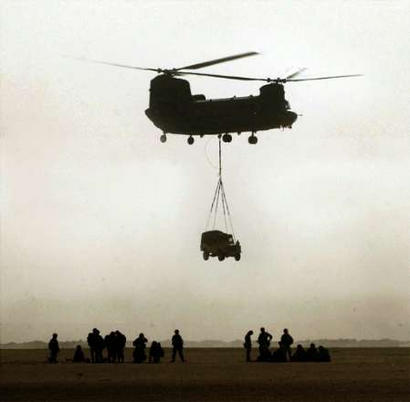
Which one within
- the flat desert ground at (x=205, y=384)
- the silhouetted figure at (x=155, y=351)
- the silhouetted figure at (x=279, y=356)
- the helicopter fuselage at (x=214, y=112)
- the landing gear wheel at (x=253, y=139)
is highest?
the helicopter fuselage at (x=214, y=112)

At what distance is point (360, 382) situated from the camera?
25.0m

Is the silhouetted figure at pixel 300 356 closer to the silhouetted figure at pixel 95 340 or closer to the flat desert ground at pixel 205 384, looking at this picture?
the flat desert ground at pixel 205 384

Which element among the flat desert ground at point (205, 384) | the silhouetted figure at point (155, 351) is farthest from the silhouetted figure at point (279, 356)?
the silhouetted figure at point (155, 351)

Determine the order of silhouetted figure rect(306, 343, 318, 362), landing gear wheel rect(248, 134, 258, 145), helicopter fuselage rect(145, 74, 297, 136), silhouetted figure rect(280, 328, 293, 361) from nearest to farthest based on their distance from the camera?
1. silhouetted figure rect(280, 328, 293, 361)
2. silhouetted figure rect(306, 343, 318, 362)
3. helicopter fuselage rect(145, 74, 297, 136)
4. landing gear wheel rect(248, 134, 258, 145)

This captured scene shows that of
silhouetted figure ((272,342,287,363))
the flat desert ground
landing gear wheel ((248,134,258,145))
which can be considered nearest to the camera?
the flat desert ground

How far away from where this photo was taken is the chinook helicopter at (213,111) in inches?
1500

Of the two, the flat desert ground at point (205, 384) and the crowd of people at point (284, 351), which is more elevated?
the crowd of people at point (284, 351)

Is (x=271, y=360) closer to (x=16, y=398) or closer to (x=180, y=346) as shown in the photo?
(x=180, y=346)

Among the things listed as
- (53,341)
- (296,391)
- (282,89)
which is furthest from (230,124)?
(296,391)

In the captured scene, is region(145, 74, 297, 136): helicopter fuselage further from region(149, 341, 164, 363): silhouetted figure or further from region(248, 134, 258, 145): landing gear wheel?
region(149, 341, 164, 363): silhouetted figure

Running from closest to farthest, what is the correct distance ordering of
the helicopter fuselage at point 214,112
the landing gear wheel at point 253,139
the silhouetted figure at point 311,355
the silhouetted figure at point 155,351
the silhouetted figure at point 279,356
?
1. the silhouetted figure at point 279,356
2. the silhouetted figure at point 155,351
3. the silhouetted figure at point 311,355
4. the helicopter fuselage at point 214,112
5. the landing gear wheel at point 253,139

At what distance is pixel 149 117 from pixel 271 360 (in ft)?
43.2

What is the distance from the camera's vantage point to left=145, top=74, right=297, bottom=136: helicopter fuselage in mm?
38094

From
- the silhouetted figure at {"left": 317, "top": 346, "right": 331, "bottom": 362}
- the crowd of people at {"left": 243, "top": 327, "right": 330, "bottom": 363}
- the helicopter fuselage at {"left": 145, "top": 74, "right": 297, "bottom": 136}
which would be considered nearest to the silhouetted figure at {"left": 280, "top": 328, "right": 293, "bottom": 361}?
the crowd of people at {"left": 243, "top": 327, "right": 330, "bottom": 363}
